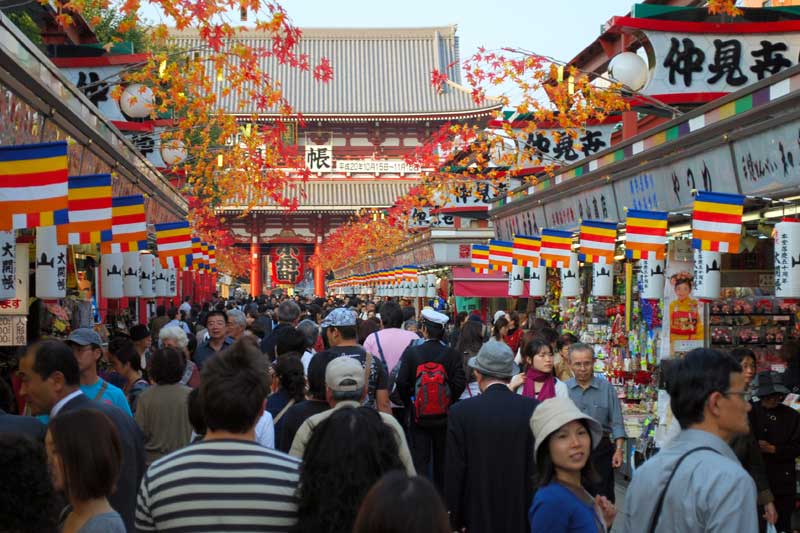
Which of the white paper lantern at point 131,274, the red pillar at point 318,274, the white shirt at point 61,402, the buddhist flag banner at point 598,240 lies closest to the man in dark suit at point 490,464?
the white shirt at point 61,402

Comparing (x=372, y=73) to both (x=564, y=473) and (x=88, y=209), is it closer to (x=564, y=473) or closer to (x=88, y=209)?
(x=88, y=209)

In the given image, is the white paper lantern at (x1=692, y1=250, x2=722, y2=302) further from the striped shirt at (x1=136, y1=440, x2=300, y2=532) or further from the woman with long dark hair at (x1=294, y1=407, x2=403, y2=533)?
the striped shirt at (x1=136, y1=440, x2=300, y2=532)

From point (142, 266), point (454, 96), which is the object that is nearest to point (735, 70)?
point (142, 266)

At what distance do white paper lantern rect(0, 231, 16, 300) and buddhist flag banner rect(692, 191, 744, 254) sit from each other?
5496 millimetres

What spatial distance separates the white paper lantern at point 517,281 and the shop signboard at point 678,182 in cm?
412

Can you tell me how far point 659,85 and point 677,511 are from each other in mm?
8755

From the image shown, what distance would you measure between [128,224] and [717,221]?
20.4ft

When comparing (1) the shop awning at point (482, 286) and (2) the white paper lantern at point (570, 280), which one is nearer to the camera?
(2) the white paper lantern at point (570, 280)

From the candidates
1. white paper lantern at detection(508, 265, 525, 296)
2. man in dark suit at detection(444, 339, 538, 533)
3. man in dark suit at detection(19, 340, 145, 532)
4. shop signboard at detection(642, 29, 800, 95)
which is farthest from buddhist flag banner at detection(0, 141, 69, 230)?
white paper lantern at detection(508, 265, 525, 296)

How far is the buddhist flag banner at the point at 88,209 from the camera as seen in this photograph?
9328 millimetres

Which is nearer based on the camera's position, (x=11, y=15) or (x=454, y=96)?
(x=11, y=15)

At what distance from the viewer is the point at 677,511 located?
12.3 ft

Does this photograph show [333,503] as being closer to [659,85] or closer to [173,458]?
[173,458]

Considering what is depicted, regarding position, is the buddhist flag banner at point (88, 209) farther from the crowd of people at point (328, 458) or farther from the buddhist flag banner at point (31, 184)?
the crowd of people at point (328, 458)
